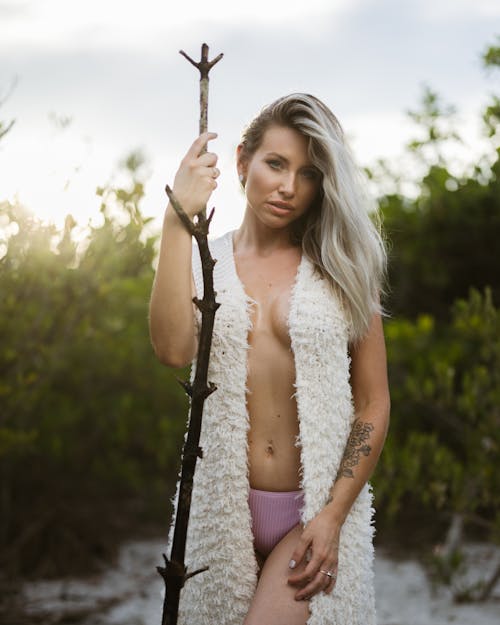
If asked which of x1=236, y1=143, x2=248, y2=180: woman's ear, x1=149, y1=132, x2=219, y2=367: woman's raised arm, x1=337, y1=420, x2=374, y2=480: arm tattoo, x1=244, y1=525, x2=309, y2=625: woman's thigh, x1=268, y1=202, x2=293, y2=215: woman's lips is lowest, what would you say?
x1=244, y1=525, x2=309, y2=625: woman's thigh

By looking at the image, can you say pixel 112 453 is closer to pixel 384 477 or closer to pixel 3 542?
pixel 3 542

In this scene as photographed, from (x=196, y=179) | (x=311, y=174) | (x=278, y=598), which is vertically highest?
(x=311, y=174)

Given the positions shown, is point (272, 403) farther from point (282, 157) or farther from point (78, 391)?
point (78, 391)

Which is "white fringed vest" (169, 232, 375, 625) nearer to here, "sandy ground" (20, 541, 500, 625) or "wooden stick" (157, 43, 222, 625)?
"wooden stick" (157, 43, 222, 625)

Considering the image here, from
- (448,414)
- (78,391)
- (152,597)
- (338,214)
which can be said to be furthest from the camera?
(78,391)

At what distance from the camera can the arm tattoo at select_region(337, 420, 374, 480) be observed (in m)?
2.44

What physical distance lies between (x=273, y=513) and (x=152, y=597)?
4.17 metres

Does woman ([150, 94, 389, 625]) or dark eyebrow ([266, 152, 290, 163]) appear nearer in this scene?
woman ([150, 94, 389, 625])

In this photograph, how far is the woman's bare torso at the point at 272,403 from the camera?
2508 mm

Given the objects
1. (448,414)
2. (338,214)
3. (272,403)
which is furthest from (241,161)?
(448,414)

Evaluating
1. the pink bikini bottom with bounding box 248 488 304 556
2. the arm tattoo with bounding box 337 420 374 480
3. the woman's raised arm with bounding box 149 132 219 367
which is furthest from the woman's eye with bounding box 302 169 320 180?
the pink bikini bottom with bounding box 248 488 304 556

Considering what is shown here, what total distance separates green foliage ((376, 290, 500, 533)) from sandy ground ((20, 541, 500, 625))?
2.18ft

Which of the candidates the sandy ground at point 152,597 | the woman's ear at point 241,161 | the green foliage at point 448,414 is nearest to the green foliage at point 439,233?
the green foliage at point 448,414

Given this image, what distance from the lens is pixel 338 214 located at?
8.48 feet
